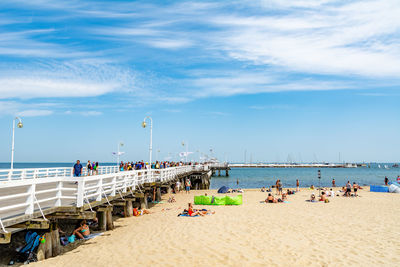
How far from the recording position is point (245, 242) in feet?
35.7

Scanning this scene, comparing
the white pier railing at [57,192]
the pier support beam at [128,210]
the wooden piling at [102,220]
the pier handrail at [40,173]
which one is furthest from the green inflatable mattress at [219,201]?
the pier handrail at [40,173]

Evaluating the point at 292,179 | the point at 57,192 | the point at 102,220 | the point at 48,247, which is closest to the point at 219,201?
the point at 102,220

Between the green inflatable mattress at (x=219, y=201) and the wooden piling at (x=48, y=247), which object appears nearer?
the wooden piling at (x=48, y=247)

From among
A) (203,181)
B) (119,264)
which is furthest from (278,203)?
(203,181)

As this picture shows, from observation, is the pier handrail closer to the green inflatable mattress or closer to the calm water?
the green inflatable mattress

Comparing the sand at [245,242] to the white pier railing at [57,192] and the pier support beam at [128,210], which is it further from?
the white pier railing at [57,192]

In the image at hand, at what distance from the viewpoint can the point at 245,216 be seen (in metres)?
16.1

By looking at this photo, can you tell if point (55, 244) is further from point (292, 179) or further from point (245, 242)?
point (292, 179)

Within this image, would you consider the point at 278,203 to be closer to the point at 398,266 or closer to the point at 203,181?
the point at 398,266

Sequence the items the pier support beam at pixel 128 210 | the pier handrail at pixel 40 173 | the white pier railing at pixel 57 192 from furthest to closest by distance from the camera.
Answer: the pier handrail at pixel 40 173 < the pier support beam at pixel 128 210 < the white pier railing at pixel 57 192

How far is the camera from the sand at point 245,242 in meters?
9.09

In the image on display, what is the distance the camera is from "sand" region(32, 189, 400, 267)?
29.8 feet

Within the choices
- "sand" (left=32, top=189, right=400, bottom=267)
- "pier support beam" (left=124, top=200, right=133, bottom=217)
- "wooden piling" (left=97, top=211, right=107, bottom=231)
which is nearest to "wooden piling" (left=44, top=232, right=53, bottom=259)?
"sand" (left=32, top=189, right=400, bottom=267)

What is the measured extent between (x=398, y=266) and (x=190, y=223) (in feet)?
26.1
